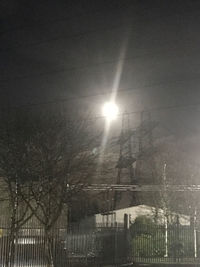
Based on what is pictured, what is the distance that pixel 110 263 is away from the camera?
80.0 feet

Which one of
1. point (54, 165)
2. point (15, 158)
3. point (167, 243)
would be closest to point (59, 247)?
point (54, 165)

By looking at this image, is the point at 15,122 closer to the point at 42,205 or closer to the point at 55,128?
the point at 55,128

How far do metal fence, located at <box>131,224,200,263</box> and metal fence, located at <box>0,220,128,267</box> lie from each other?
2.09 m

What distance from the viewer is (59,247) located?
21.8m

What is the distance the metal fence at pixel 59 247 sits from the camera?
21.2m

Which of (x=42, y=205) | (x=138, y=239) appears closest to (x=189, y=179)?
(x=138, y=239)

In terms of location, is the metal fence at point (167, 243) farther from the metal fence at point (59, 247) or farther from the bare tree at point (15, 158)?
the bare tree at point (15, 158)

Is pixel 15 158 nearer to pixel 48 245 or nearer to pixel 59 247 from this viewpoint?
pixel 48 245

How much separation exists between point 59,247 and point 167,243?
25.3 ft

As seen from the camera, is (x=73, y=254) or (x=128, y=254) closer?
(x=73, y=254)

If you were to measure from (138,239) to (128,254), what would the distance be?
1001mm

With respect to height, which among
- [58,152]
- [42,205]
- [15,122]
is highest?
[15,122]

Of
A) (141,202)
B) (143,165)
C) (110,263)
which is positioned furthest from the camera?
(143,165)

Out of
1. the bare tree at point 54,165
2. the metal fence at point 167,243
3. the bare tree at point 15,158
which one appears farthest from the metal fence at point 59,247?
the metal fence at point 167,243
